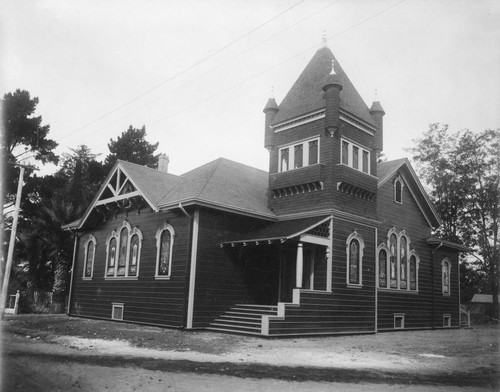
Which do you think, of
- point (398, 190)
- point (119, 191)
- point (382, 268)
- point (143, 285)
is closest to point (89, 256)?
point (119, 191)

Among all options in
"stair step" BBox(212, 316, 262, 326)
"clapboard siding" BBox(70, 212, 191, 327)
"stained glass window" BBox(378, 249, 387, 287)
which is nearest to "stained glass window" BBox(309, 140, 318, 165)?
"stained glass window" BBox(378, 249, 387, 287)

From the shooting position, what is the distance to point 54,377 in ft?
27.4

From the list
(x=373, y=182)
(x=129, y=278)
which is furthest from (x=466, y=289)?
(x=129, y=278)

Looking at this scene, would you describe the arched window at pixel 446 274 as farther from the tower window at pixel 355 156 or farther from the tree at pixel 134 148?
the tree at pixel 134 148

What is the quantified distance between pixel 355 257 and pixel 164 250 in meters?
7.96

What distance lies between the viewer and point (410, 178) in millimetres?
25828

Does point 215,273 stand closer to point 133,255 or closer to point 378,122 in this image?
point 133,255

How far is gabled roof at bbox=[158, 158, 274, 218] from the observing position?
62.2 feet

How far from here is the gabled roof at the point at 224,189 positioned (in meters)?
19.0

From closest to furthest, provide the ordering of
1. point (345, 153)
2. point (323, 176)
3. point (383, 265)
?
point (323, 176), point (345, 153), point (383, 265)

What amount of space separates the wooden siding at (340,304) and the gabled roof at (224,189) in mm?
3489

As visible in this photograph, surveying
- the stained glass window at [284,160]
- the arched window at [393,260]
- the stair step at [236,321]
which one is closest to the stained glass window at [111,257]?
the stair step at [236,321]

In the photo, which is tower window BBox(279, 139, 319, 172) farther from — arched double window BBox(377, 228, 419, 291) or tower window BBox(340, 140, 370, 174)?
arched double window BBox(377, 228, 419, 291)

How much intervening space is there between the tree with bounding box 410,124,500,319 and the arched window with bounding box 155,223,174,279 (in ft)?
93.3
